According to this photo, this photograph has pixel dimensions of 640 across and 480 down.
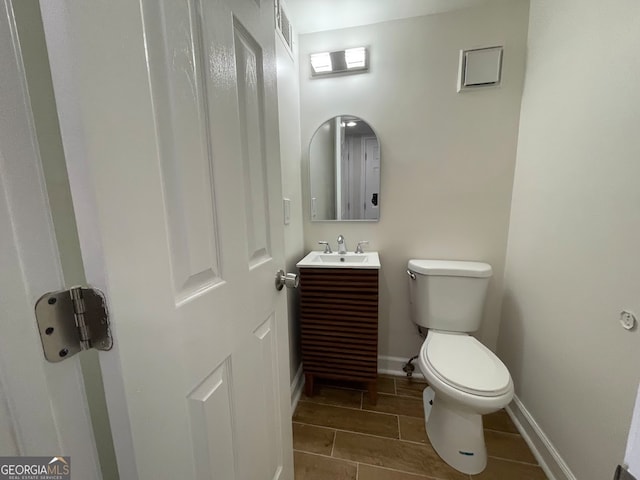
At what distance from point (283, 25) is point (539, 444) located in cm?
246

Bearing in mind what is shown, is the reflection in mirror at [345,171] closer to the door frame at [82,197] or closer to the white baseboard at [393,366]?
the white baseboard at [393,366]

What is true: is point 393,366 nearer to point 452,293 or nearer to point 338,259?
point 452,293

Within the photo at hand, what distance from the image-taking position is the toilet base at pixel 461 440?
1.16 metres

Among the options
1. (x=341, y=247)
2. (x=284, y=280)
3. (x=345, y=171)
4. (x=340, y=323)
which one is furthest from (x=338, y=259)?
(x=284, y=280)

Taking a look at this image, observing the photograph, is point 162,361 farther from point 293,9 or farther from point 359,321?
point 293,9

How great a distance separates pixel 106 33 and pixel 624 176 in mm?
1396

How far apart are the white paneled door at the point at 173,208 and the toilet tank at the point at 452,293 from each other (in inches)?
44.1

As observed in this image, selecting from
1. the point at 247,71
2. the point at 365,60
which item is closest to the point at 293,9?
the point at 365,60

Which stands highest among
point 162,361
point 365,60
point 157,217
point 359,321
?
point 365,60

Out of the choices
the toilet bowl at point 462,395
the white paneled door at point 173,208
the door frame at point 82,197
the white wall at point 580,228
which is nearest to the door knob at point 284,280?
the white paneled door at point 173,208

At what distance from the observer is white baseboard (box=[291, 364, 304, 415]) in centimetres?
151

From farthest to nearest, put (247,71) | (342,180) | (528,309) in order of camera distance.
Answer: (342,180)
(528,309)
(247,71)

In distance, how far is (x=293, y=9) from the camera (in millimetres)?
1382

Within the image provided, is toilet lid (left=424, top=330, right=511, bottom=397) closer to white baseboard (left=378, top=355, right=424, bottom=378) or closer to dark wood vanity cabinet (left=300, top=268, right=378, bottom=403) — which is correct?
dark wood vanity cabinet (left=300, top=268, right=378, bottom=403)
